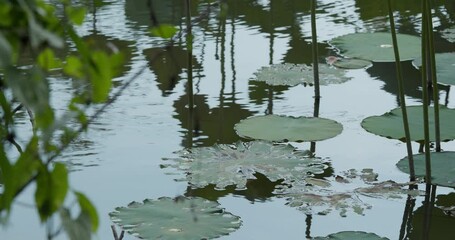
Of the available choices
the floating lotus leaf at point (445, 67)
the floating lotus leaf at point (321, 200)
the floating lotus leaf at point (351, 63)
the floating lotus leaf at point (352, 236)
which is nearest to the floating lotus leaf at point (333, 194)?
the floating lotus leaf at point (321, 200)

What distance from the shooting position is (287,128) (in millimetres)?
3281

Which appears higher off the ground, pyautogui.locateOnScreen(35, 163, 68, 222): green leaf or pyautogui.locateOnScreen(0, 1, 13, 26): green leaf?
pyautogui.locateOnScreen(0, 1, 13, 26): green leaf

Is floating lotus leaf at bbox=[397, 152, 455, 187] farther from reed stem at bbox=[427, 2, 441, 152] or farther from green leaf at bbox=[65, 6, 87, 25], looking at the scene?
green leaf at bbox=[65, 6, 87, 25]

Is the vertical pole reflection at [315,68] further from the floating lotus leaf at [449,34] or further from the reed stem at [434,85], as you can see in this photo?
the floating lotus leaf at [449,34]

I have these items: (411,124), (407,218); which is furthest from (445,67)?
(407,218)

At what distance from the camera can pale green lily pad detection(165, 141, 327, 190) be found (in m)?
2.84

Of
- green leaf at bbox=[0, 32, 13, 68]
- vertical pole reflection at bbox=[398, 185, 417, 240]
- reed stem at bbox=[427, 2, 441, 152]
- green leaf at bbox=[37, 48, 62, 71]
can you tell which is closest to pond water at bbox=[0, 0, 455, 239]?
vertical pole reflection at bbox=[398, 185, 417, 240]

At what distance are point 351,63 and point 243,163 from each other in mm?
1410

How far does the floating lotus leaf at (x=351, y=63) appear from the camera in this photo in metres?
4.15

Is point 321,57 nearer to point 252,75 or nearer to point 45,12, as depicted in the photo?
point 252,75

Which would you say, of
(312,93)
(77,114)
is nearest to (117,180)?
(312,93)

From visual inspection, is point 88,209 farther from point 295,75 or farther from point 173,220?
point 295,75

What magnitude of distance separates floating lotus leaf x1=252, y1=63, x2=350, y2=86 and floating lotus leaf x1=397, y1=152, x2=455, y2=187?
991 mm

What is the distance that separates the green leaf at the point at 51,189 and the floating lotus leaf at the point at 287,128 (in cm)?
250
